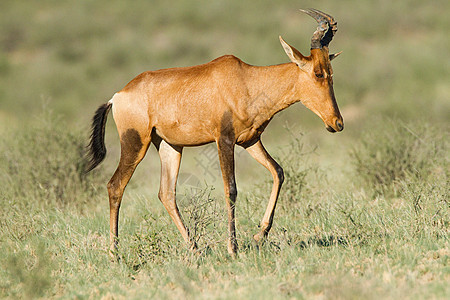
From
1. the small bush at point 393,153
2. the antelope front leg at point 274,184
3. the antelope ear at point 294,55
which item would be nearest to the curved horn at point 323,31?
the antelope ear at point 294,55

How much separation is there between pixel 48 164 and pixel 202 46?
2228 centimetres

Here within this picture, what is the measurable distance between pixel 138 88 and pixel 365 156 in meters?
4.65

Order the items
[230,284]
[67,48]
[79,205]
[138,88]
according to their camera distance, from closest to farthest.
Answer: [230,284] < [138,88] < [79,205] < [67,48]

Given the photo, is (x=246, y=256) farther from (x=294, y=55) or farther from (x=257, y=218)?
(x=294, y=55)

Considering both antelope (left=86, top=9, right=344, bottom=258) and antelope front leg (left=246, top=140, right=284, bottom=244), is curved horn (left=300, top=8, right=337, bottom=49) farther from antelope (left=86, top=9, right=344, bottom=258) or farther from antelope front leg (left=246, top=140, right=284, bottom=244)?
antelope front leg (left=246, top=140, right=284, bottom=244)

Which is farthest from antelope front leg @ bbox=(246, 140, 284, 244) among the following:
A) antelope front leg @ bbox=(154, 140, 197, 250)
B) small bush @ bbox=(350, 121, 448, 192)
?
small bush @ bbox=(350, 121, 448, 192)

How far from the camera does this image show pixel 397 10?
3281 cm

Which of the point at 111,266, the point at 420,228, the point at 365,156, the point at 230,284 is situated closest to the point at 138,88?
the point at 111,266

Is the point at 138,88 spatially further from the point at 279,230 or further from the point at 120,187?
the point at 279,230

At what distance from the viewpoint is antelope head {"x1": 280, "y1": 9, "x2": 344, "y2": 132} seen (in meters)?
6.16

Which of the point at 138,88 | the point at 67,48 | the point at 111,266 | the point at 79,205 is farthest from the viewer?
the point at 67,48

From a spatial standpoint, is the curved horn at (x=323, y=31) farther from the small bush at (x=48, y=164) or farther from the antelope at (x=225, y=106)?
the small bush at (x=48, y=164)

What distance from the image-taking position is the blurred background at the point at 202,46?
23203 millimetres

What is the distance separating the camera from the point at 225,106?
6.34m
